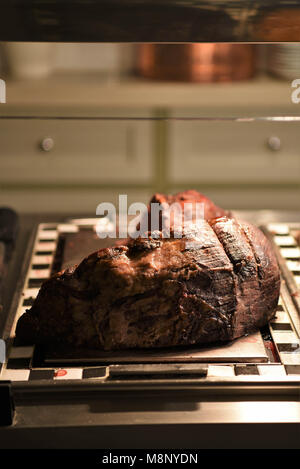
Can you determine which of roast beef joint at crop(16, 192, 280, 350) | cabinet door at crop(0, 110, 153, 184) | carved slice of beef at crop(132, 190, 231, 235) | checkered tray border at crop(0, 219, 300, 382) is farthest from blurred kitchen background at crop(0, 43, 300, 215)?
roast beef joint at crop(16, 192, 280, 350)

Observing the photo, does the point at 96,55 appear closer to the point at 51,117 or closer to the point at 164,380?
the point at 51,117

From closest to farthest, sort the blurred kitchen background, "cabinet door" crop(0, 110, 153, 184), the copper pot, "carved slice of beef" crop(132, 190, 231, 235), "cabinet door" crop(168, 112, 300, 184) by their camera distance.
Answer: the copper pot < "carved slice of beef" crop(132, 190, 231, 235) < the blurred kitchen background < "cabinet door" crop(0, 110, 153, 184) < "cabinet door" crop(168, 112, 300, 184)

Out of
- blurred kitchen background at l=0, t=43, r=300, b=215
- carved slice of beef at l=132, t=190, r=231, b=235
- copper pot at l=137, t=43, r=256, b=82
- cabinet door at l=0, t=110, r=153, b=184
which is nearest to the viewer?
copper pot at l=137, t=43, r=256, b=82

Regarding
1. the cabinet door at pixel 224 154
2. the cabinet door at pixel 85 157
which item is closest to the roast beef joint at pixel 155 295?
the cabinet door at pixel 85 157

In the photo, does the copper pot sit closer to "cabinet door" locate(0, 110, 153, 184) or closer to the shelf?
the shelf

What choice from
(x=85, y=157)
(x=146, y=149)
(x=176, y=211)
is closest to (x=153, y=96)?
(x=146, y=149)
